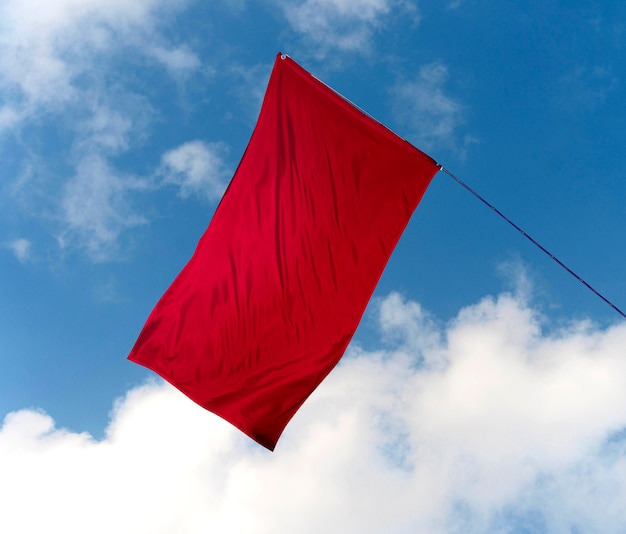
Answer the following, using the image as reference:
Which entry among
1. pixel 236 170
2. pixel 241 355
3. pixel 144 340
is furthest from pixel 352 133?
pixel 144 340

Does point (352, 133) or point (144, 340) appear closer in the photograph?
point (352, 133)

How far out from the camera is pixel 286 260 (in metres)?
10.4

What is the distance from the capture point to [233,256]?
11.1 meters

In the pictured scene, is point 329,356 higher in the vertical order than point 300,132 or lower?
lower

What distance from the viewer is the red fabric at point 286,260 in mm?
9906

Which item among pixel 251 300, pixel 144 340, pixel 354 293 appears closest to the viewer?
pixel 354 293

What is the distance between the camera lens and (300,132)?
10.9m

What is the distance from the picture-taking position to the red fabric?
9.91 metres

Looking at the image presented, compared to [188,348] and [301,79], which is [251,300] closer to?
[188,348]

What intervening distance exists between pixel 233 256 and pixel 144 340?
228 cm

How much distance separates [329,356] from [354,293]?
1.07 m

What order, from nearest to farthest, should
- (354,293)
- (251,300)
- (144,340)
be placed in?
(354,293)
(251,300)
(144,340)

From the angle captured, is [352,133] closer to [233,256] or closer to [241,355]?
[233,256]

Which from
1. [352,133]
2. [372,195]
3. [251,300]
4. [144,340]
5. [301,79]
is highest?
[301,79]
